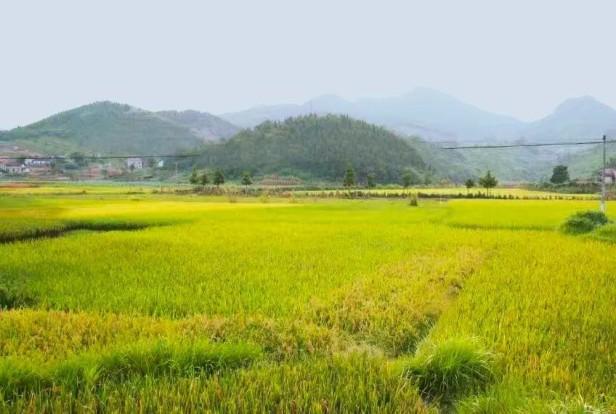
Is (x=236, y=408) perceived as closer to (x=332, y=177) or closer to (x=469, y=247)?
(x=469, y=247)

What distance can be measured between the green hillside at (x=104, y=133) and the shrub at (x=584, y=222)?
412 feet

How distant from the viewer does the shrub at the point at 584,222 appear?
16.7 m

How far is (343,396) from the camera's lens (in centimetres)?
371

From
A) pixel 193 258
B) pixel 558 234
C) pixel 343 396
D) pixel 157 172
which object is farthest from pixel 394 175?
pixel 343 396

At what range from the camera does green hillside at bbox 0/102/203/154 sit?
439ft

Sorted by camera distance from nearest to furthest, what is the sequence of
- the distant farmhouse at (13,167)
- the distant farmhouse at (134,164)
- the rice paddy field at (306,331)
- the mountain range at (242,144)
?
the rice paddy field at (306,331) → the distant farmhouse at (13,167) → the mountain range at (242,144) → the distant farmhouse at (134,164)

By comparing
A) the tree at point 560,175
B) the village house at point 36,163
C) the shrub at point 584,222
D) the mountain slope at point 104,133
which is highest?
the mountain slope at point 104,133

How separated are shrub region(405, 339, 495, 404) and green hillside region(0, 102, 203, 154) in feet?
434

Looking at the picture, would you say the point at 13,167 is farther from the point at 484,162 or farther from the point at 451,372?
the point at 484,162

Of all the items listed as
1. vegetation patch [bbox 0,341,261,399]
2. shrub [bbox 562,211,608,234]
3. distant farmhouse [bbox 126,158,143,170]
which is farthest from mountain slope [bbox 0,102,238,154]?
vegetation patch [bbox 0,341,261,399]

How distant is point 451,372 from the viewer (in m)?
4.26

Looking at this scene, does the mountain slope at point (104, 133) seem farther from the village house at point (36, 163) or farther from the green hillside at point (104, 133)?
the village house at point (36, 163)

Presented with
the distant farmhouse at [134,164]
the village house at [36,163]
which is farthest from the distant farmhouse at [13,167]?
the distant farmhouse at [134,164]

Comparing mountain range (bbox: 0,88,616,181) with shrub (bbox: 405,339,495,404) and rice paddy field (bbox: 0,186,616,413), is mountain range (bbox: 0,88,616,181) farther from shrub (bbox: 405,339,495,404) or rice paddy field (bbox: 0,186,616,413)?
shrub (bbox: 405,339,495,404)
